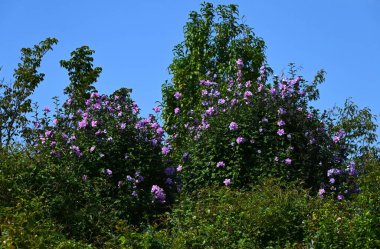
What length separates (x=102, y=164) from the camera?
388 inches

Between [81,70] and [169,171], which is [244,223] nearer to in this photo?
[169,171]

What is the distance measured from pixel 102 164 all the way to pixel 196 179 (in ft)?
4.95

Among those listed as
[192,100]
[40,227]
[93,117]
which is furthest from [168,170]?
[192,100]

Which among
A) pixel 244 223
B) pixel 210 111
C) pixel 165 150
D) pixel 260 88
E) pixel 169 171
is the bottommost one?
pixel 244 223

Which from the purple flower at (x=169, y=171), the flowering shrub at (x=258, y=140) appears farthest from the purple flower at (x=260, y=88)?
the purple flower at (x=169, y=171)

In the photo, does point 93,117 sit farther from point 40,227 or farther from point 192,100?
point 192,100

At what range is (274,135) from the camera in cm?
1080

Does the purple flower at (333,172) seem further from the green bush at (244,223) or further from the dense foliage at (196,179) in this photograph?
the green bush at (244,223)

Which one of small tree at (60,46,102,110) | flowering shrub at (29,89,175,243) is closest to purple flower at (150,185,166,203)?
flowering shrub at (29,89,175,243)

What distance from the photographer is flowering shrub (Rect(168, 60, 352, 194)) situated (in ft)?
34.4

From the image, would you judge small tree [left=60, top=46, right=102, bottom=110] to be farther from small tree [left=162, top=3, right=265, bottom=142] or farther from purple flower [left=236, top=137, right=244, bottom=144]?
purple flower [left=236, top=137, right=244, bottom=144]

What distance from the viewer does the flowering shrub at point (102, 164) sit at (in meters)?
8.88

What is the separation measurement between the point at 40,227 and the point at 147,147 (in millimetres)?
3493

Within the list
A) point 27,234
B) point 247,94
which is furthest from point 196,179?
point 27,234
